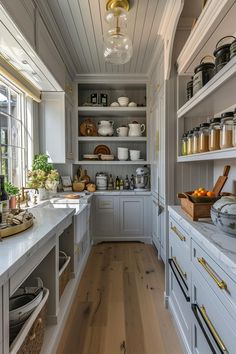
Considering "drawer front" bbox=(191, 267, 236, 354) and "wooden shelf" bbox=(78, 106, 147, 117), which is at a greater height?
"wooden shelf" bbox=(78, 106, 147, 117)

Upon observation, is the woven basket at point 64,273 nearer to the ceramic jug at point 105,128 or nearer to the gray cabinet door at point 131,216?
the gray cabinet door at point 131,216

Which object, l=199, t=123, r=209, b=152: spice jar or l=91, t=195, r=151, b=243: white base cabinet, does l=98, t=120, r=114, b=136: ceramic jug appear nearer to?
l=91, t=195, r=151, b=243: white base cabinet

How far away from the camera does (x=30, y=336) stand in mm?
1182

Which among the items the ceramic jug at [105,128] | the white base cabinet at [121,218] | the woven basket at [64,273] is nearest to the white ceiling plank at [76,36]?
the ceramic jug at [105,128]

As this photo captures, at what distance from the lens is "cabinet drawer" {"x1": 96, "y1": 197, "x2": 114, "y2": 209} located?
367 centimetres

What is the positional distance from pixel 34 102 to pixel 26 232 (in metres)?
2.36

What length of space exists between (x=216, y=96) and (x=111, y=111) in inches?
97.1

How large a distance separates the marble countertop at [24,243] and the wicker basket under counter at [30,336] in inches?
13.6

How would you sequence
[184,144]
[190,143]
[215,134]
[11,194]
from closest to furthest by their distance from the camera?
[215,134]
[190,143]
[184,144]
[11,194]

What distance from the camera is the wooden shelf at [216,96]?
3.67ft

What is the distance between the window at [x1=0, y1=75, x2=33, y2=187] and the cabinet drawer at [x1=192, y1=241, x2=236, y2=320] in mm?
2094

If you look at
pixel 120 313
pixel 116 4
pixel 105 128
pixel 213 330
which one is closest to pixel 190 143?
pixel 213 330

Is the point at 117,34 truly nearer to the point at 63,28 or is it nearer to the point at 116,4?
the point at 116,4

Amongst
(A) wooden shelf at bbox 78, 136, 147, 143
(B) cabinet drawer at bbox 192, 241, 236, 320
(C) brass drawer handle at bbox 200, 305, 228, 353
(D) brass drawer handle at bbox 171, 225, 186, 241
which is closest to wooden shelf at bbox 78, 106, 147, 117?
(A) wooden shelf at bbox 78, 136, 147, 143
